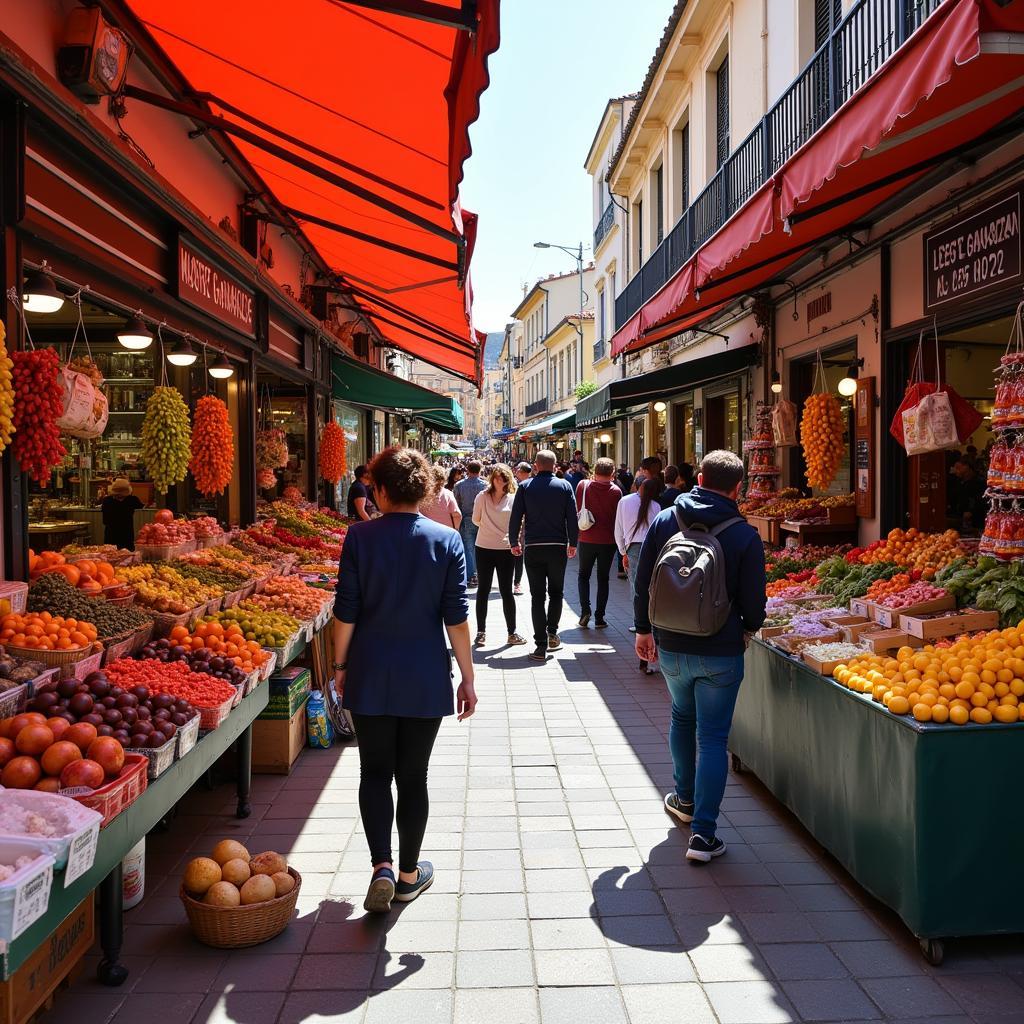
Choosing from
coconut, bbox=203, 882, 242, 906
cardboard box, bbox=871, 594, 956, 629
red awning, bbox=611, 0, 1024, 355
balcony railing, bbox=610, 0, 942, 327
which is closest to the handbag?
red awning, bbox=611, 0, 1024, 355

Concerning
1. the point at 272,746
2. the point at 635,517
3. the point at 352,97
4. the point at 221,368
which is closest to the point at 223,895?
the point at 272,746

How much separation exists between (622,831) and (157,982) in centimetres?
233

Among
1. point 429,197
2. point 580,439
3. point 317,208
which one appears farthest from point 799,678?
point 580,439

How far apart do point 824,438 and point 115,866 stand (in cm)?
747

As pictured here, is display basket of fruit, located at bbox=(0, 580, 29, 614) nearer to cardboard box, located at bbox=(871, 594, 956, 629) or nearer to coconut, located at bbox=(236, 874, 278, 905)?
coconut, located at bbox=(236, 874, 278, 905)

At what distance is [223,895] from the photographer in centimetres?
341

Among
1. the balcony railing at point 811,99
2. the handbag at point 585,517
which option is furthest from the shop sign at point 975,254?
the handbag at point 585,517

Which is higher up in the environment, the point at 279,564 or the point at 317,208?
the point at 317,208

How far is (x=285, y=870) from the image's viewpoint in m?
3.68

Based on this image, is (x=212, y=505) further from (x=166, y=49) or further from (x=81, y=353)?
(x=166, y=49)

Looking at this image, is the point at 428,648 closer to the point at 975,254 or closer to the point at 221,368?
the point at 975,254

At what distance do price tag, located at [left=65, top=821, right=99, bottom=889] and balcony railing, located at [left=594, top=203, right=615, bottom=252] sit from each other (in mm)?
24687

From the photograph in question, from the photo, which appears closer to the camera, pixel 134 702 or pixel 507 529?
pixel 134 702

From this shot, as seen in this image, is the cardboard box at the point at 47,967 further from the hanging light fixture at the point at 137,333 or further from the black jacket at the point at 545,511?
the black jacket at the point at 545,511
